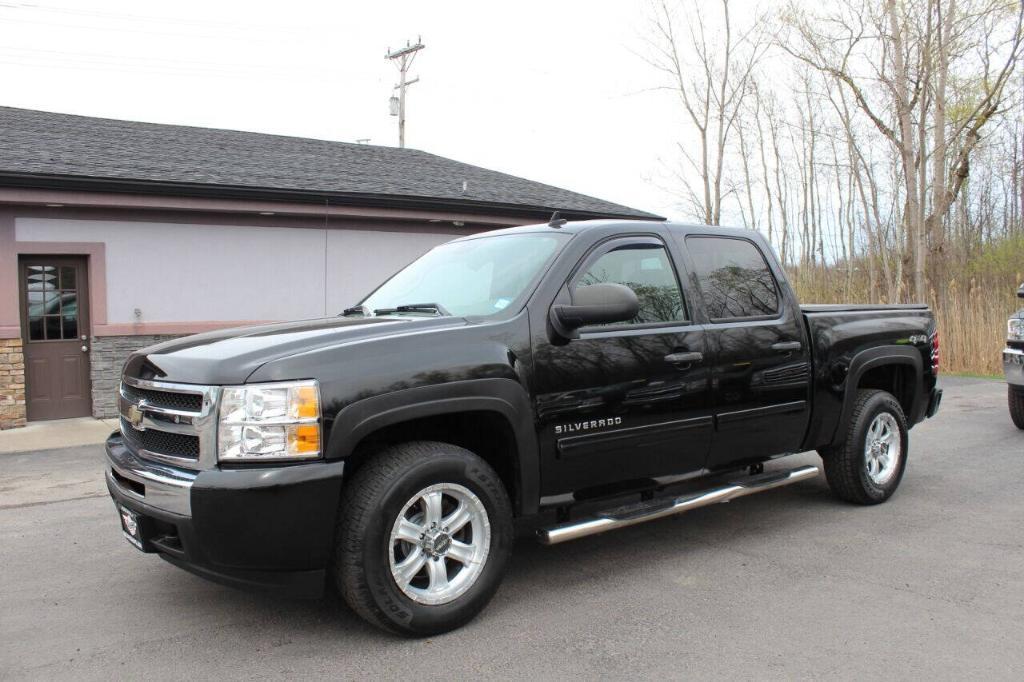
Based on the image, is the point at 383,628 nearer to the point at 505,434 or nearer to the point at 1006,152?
the point at 505,434

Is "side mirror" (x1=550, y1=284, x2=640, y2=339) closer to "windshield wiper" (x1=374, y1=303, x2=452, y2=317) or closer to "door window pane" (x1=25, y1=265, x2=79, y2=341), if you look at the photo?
"windshield wiper" (x1=374, y1=303, x2=452, y2=317)

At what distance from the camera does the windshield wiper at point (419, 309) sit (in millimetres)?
4367

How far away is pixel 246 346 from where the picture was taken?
3672 mm

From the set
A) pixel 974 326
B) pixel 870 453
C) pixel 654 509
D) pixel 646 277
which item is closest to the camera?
pixel 654 509

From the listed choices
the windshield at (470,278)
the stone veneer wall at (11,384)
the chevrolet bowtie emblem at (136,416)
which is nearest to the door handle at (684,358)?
the windshield at (470,278)

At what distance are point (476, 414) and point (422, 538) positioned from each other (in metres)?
0.65

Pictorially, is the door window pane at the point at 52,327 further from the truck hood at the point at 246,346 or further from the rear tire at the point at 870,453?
the rear tire at the point at 870,453

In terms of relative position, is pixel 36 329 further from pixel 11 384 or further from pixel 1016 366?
pixel 1016 366

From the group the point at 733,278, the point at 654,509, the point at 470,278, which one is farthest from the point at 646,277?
the point at 654,509

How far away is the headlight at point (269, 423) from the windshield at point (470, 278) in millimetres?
1192

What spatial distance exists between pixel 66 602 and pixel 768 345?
4.28m

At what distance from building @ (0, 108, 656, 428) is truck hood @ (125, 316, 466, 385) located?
791 cm

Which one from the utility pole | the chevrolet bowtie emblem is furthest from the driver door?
the utility pole

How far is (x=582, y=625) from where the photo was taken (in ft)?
12.6
